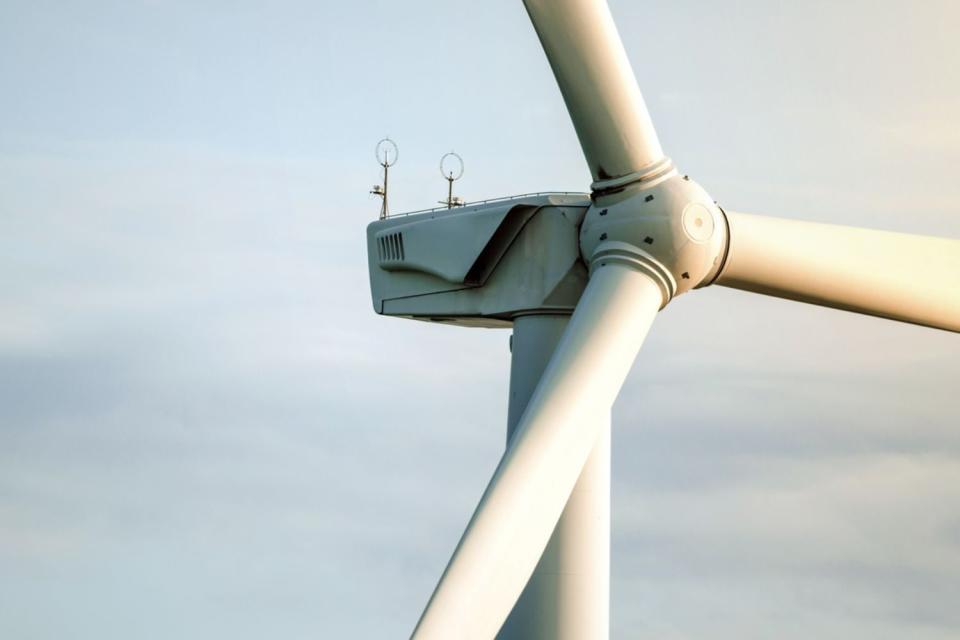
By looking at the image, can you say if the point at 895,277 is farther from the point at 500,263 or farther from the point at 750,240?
the point at 500,263

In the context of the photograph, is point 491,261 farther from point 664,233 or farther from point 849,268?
point 849,268

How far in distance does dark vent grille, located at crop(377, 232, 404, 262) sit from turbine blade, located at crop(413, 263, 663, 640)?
4613 millimetres

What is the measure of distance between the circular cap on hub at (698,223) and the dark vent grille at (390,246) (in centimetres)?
530

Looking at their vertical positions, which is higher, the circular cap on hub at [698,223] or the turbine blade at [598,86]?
the turbine blade at [598,86]

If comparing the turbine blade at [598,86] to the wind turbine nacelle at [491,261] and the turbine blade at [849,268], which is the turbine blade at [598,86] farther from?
the turbine blade at [849,268]

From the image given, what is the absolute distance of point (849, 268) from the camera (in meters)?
23.3

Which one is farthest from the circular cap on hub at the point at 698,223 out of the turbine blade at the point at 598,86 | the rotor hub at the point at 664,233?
the turbine blade at the point at 598,86

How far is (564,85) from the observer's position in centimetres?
2227

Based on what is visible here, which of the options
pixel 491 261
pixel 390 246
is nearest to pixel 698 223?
pixel 491 261

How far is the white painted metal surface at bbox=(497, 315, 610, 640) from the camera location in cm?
2269

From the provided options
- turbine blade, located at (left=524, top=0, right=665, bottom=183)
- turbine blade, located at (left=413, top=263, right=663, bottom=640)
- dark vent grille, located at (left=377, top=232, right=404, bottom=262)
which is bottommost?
turbine blade, located at (left=413, top=263, right=663, bottom=640)

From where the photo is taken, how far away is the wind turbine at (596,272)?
21.1 meters

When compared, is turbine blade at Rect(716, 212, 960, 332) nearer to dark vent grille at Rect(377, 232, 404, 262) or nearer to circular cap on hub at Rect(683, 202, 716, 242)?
circular cap on hub at Rect(683, 202, 716, 242)

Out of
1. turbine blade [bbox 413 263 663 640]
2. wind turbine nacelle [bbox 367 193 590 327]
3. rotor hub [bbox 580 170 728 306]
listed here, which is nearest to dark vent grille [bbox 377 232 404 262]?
wind turbine nacelle [bbox 367 193 590 327]
